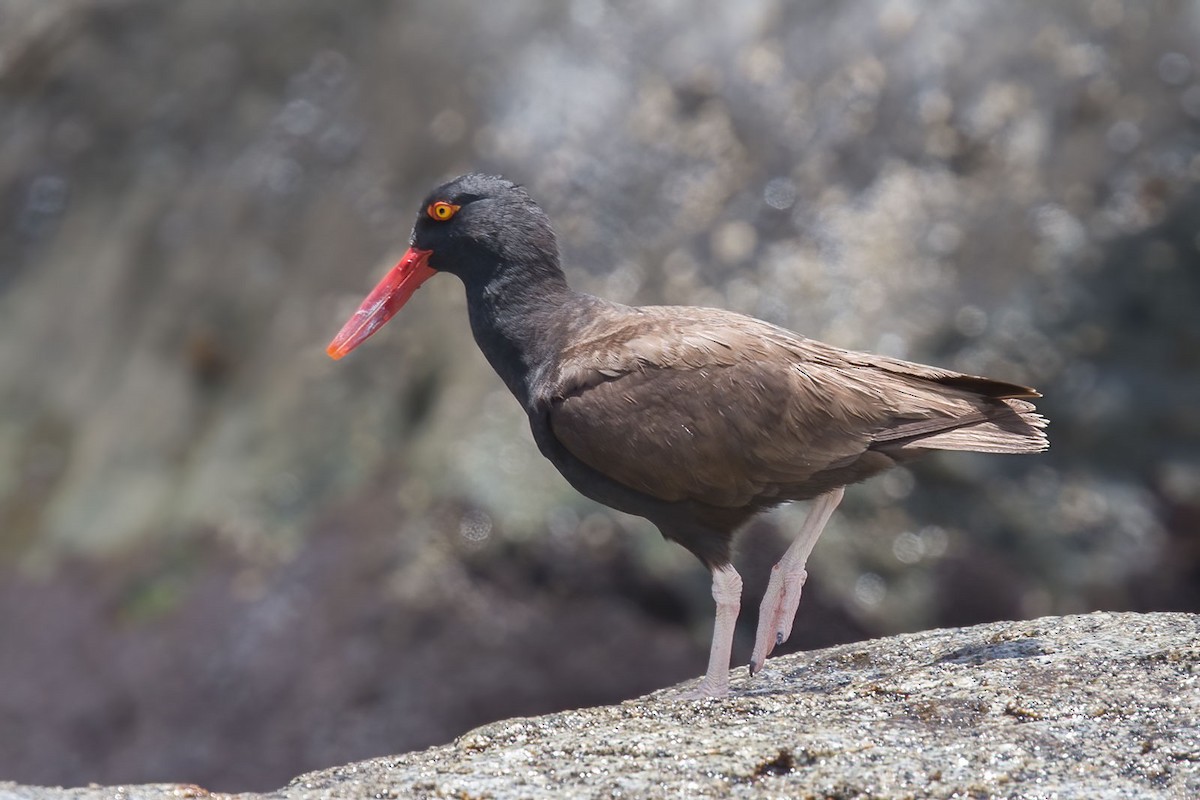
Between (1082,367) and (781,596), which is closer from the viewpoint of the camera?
(781,596)

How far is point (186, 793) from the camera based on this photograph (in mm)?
4574

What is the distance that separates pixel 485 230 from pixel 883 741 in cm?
280

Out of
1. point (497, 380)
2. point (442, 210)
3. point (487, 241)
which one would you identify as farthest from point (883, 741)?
point (497, 380)

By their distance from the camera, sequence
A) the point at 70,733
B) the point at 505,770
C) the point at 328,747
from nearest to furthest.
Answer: the point at 505,770 → the point at 328,747 → the point at 70,733

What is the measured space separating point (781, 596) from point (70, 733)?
17.6 ft

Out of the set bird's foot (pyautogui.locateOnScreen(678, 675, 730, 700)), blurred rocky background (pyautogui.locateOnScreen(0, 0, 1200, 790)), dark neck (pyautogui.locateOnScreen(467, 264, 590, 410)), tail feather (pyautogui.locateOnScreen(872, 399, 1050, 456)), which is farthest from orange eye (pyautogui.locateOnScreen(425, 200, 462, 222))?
blurred rocky background (pyautogui.locateOnScreen(0, 0, 1200, 790))

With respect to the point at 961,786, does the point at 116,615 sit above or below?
above

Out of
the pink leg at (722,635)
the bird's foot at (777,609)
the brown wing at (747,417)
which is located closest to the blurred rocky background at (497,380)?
the bird's foot at (777,609)

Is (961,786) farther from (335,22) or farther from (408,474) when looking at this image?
(335,22)

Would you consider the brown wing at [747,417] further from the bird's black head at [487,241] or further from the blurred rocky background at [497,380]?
the blurred rocky background at [497,380]

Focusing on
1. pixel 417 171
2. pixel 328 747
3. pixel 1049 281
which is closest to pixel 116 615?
pixel 328 747

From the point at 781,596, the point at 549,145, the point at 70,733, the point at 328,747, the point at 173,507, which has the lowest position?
the point at 781,596

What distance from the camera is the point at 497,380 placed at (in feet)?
28.9

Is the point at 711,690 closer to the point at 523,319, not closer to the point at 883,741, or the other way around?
the point at 883,741
